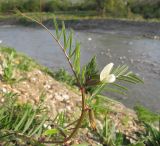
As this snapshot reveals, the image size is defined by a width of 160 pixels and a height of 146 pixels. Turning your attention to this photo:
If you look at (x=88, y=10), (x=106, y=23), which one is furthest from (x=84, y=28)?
(x=88, y=10)

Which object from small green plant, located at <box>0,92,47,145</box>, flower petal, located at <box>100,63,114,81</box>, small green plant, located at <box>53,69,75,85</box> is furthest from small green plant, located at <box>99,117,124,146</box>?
small green plant, located at <box>53,69,75,85</box>

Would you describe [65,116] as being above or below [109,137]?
above

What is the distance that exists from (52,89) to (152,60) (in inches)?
328

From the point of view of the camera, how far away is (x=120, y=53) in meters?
14.9

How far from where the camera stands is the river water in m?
8.71

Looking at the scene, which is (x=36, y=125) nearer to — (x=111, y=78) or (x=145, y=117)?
(x=111, y=78)

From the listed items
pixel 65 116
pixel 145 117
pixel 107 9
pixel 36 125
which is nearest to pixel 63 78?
pixel 145 117

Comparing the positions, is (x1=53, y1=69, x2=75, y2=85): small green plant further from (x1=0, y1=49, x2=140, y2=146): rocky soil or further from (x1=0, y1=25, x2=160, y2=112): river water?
(x1=0, y1=25, x2=160, y2=112): river water

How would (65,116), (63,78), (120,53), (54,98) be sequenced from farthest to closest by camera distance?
(120,53)
(63,78)
(54,98)
(65,116)

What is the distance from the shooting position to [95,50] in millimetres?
15422

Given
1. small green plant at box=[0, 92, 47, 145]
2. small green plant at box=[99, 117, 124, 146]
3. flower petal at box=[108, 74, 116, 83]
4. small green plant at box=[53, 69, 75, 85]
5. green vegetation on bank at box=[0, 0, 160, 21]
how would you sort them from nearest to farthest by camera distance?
1. flower petal at box=[108, 74, 116, 83]
2. small green plant at box=[0, 92, 47, 145]
3. small green plant at box=[99, 117, 124, 146]
4. small green plant at box=[53, 69, 75, 85]
5. green vegetation on bank at box=[0, 0, 160, 21]

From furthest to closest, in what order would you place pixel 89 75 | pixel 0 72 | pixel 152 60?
pixel 152 60
pixel 0 72
pixel 89 75

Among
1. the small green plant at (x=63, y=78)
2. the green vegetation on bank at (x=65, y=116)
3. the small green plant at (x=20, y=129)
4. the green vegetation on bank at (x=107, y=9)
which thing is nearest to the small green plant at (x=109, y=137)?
the green vegetation on bank at (x=65, y=116)

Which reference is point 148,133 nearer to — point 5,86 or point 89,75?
point 5,86
